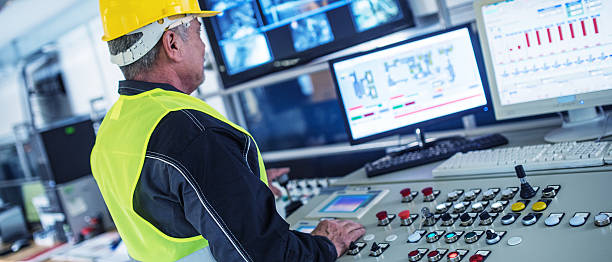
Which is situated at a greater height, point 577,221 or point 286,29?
point 286,29

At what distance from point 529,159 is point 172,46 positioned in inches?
39.6

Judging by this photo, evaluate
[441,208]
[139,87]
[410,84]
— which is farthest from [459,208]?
[139,87]

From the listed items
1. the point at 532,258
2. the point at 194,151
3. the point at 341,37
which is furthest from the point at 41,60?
the point at 532,258

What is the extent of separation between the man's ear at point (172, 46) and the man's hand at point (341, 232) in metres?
0.56

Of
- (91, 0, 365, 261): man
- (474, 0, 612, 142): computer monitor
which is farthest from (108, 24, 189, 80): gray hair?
(474, 0, 612, 142): computer monitor

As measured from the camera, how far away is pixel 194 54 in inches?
55.0

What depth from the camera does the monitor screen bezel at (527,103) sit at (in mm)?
1646

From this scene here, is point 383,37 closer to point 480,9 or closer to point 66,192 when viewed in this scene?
point 480,9

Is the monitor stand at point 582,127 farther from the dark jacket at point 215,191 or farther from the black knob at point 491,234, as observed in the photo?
the dark jacket at point 215,191

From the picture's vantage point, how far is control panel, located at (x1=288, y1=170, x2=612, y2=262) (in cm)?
104

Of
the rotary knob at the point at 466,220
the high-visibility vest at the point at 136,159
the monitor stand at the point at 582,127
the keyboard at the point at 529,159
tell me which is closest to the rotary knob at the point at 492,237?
the rotary knob at the point at 466,220

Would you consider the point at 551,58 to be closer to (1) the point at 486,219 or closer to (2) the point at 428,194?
(2) the point at 428,194

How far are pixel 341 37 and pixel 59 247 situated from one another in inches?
97.7

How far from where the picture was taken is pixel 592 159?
137 centimetres
